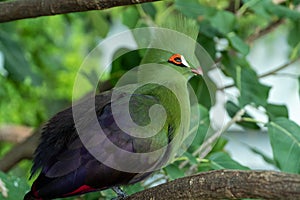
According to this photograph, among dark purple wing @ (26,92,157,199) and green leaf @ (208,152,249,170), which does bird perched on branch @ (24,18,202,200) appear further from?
green leaf @ (208,152,249,170)

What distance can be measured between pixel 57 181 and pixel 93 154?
71mm

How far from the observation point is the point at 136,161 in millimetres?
1020

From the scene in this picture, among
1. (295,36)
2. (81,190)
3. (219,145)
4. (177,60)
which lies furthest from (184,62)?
(295,36)

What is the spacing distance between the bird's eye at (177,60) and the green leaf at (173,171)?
259mm

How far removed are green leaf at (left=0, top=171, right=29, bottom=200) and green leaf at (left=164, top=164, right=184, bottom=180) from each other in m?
0.28

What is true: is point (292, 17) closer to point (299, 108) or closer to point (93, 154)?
point (93, 154)

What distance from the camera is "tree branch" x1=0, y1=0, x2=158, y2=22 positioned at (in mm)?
964

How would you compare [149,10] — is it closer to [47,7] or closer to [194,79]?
[194,79]

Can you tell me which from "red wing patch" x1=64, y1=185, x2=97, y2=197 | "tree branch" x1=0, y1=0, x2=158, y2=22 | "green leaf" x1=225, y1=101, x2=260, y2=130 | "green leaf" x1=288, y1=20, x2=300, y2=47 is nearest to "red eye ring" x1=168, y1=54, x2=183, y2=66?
"tree branch" x1=0, y1=0, x2=158, y2=22

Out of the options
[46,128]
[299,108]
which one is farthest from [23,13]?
[299,108]

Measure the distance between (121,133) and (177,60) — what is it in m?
0.16

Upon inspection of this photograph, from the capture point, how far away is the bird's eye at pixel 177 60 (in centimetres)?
106

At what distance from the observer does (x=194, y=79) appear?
1.52m

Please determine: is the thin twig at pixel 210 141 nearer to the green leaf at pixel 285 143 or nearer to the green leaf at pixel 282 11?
the green leaf at pixel 285 143
